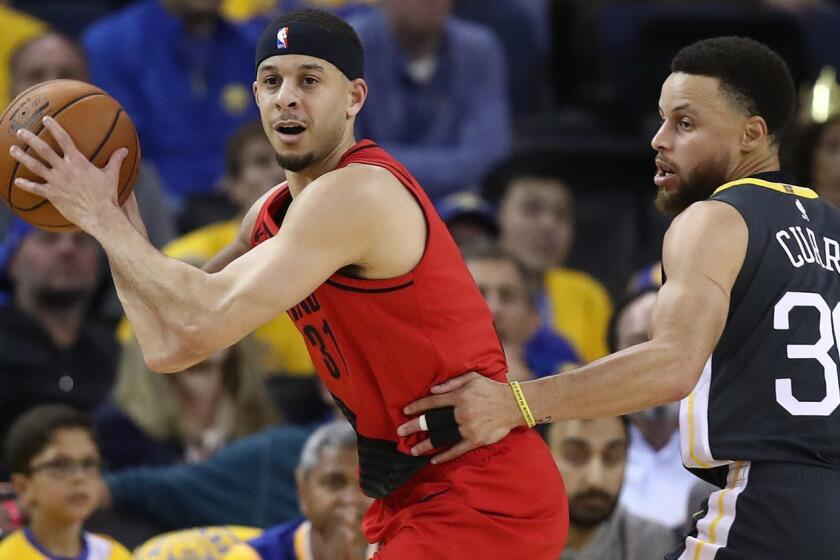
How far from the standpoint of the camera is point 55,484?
5.83m

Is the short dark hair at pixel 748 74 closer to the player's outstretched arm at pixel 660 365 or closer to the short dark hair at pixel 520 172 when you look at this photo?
the player's outstretched arm at pixel 660 365

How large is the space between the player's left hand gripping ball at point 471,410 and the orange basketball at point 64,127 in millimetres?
1069

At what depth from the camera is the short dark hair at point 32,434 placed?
19.5 ft

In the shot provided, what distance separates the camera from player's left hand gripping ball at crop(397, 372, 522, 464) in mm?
3945

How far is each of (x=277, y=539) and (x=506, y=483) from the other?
6.57ft

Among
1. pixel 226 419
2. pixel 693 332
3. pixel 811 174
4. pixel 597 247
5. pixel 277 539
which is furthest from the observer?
pixel 597 247

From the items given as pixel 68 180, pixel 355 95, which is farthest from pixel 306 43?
pixel 68 180

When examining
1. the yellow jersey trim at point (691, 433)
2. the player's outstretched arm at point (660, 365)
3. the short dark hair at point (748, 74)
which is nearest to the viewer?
the player's outstretched arm at point (660, 365)

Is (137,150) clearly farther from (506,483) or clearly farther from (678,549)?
(678,549)

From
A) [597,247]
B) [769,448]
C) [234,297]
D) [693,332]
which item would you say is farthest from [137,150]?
[597,247]

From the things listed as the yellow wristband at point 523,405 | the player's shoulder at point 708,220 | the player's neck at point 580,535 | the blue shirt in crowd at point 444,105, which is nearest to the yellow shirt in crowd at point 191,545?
the player's neck at point 580,535

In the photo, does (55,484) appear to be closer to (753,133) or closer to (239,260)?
(239,260)

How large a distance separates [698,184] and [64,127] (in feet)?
5.95

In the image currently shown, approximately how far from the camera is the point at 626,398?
12.6 feet
